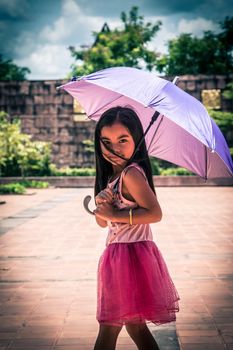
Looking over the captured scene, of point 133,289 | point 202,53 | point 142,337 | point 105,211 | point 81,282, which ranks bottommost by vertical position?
point 81,282

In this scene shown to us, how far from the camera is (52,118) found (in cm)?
2525

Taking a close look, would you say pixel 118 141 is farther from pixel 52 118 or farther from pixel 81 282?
pixel 52 118

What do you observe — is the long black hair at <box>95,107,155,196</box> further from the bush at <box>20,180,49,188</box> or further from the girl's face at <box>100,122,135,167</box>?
the bush at <box>20,180,49,188</box>

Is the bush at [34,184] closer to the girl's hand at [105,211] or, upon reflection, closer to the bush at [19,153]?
the bush at [19,153]

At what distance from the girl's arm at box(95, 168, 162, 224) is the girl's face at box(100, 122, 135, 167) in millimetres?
135

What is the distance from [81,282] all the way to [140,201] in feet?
8.73

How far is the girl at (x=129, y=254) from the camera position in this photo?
2043 millimetres

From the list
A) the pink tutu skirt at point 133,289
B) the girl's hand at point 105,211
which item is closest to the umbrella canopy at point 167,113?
the girl's hand at point 105,211

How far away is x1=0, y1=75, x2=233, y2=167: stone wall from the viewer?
82.5ft

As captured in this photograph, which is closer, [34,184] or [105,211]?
[105,211]

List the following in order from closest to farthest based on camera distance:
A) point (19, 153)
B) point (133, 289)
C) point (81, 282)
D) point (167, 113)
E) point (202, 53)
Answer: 1. point (133, 289)
2. point (167, 113)
3. point (81, 282)
4. point (19, 153)
5. point (202, 53)

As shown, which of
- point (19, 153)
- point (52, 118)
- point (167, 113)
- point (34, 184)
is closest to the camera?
point (167, 113)

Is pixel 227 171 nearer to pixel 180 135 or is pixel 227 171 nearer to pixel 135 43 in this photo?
pixel 180 135

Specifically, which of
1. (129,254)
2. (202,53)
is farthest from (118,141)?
(202,53)
